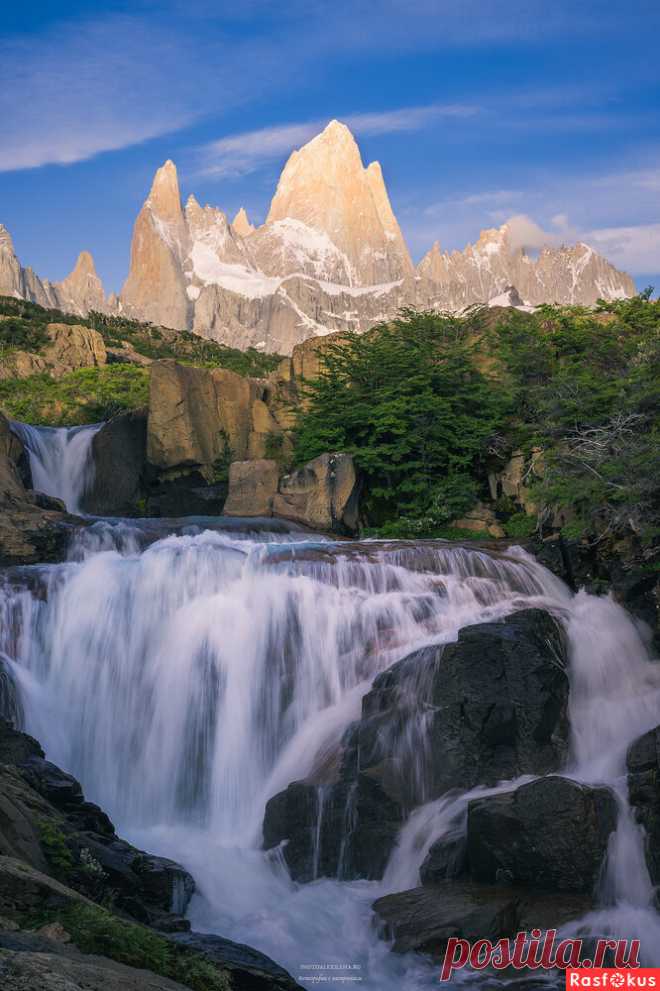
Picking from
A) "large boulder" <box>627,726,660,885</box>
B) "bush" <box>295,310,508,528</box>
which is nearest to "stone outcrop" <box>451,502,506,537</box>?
"bush" <box>295,310,508,528</box>

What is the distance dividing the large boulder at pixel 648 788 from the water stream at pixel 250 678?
0.45 ft

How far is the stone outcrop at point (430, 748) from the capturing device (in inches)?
421

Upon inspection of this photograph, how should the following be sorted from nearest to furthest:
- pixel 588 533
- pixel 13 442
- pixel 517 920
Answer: pixel 517 920 < pixel 588 533 < pixel 13 442

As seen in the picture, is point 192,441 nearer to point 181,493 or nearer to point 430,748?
point 181,493

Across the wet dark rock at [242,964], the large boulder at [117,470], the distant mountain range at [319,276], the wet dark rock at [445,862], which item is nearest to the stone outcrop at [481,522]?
the large boulder at [117,470]

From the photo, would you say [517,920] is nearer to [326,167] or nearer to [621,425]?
[621,425]

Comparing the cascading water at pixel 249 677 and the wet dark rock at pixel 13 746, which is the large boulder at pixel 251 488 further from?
the wet dark rock at pixel 13 746

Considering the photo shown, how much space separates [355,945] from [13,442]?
17.9m

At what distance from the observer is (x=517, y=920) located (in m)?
8.60

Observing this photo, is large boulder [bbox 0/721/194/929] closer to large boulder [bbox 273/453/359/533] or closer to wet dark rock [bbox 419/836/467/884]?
wet dark rock [bbox 419/836/467/884]

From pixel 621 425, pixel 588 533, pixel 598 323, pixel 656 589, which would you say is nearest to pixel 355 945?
pixel 656 589

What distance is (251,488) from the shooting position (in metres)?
23.6

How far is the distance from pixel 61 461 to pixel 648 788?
20398 mm

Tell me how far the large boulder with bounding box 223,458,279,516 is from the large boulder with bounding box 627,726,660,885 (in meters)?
14.0
